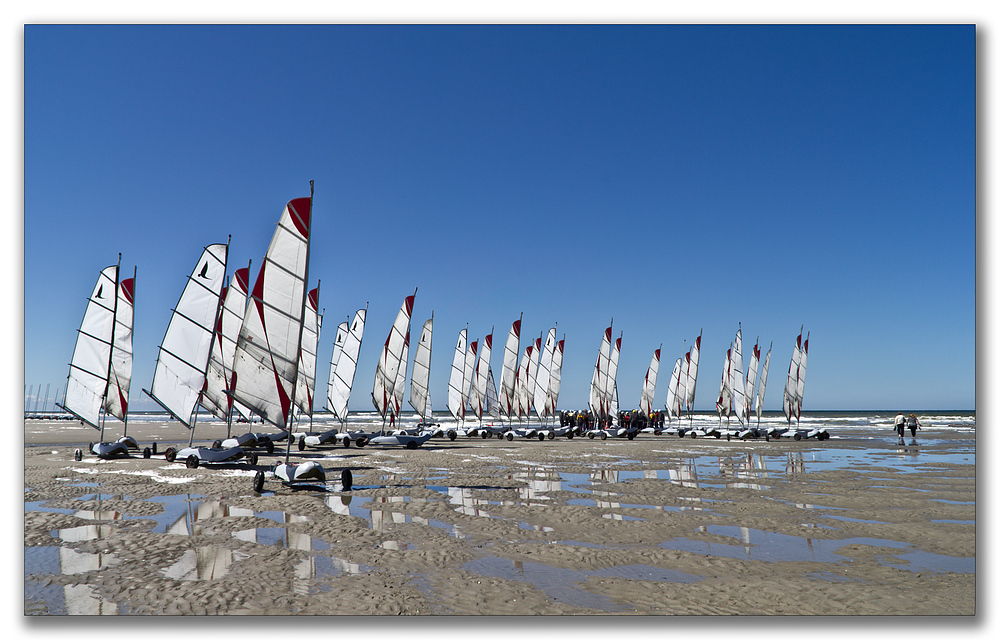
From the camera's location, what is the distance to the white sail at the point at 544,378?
47719mm

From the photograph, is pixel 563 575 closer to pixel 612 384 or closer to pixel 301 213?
pixel 301 213

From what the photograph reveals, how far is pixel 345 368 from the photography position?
105ft

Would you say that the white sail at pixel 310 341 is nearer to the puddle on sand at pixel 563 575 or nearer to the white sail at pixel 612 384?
the puddle on sand at pixel 563 575

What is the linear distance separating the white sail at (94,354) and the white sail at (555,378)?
109ft

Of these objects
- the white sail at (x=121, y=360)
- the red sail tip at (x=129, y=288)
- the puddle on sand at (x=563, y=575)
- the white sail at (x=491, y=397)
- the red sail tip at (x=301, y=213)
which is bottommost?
the white sail at (x=491, y=397)

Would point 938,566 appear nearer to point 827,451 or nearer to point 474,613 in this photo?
point 474,613

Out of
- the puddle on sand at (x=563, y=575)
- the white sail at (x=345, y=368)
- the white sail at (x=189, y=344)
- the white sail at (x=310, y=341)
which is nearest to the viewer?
the puddle on sand at (x=563, y=575)

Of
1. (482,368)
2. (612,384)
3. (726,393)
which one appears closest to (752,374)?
(726,393)

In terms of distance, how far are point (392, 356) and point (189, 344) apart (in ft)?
42.2

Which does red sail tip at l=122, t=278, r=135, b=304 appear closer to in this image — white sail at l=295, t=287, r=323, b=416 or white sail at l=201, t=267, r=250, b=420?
white sail at l=201, t=267, r=250, b=420

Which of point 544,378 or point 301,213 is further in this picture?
point 544,378

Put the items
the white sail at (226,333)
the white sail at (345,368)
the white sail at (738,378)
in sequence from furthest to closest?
the white sail at (738,378) < the white sail at (345,368) < the white sail at (226,333)

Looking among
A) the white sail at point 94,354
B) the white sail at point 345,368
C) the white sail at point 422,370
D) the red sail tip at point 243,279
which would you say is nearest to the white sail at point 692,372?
the white sail at point 422,370

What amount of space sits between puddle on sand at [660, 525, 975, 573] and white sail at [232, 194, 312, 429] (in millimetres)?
10843
